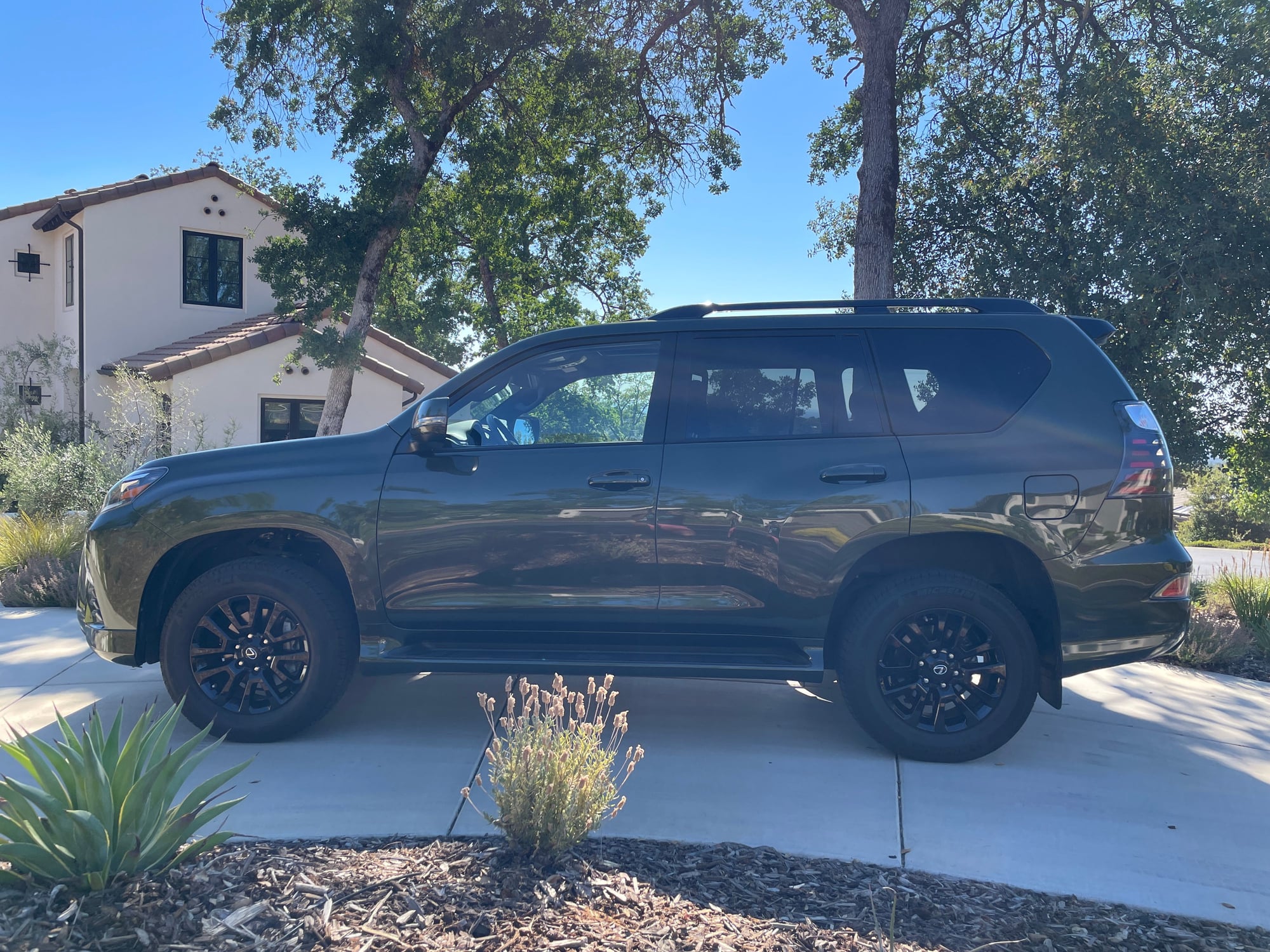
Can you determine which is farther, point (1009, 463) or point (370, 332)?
point (370, 332)

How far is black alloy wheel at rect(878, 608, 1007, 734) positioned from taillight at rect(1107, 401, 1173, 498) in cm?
93

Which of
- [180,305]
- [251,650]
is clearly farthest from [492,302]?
[251,650]

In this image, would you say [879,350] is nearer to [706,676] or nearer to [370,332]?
[706,676]

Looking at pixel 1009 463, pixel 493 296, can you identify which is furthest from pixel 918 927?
pixel 493 296

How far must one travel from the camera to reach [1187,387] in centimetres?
1023

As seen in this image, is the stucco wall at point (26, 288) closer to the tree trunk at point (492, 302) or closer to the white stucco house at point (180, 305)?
the white stucco house at point (180, 305)

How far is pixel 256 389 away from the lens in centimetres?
1914

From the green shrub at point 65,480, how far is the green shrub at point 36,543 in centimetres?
89

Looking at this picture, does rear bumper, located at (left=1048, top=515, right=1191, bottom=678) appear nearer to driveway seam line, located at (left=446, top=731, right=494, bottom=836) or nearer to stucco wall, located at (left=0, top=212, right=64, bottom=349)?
driveway seam line, located at (left=446, top=731, right=494, bottom=836)

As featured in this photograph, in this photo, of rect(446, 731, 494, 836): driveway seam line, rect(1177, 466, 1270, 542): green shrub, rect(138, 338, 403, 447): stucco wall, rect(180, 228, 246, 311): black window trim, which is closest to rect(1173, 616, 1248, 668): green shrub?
rect(446, 731, 494, 836): driveway seam line

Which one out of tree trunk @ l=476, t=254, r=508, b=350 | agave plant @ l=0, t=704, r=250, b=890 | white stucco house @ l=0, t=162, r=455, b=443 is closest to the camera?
agave plant @ l=0, t=704, r=250, b=890

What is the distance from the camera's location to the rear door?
14.4 feet

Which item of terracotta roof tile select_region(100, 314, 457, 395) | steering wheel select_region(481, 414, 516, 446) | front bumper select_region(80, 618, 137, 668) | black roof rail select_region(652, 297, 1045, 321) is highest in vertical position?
terracotta roof tile select_region(100, 314, 457, 395)

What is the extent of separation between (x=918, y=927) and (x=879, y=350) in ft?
8.75
